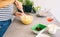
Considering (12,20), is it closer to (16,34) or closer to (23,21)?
(23,21)

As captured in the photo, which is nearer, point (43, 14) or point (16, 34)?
point (16, 34)

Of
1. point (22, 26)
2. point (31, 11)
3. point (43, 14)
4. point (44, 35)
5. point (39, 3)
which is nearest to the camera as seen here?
point (44, 35)

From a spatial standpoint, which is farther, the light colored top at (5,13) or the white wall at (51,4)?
the white wall at (51,4)

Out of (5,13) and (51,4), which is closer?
(5,13)

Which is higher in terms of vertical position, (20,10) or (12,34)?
(20,10)

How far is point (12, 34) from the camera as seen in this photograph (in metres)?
0.89

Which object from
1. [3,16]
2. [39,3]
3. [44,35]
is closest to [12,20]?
[3,16]

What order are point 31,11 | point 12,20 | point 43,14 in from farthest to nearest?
point 31,11
point 43,14
point 12,20

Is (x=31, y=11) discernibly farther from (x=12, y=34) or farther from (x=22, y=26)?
(x=12, y=34)

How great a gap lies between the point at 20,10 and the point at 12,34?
1.41ft

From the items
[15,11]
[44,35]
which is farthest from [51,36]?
[15,11]

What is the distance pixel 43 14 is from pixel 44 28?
41 cm

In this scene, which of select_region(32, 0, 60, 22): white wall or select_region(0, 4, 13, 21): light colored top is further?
select_region(32, 0, 60, 22): white wall

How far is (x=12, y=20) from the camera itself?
1188 millimetres
